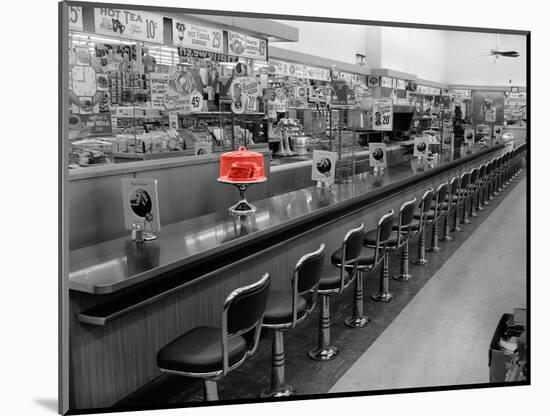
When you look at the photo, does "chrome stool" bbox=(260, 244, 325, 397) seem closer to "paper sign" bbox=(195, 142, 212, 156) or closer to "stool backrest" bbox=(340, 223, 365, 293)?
"stool backrest" bbox=(340, 223, 365, 293)

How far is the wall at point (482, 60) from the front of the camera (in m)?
3.67

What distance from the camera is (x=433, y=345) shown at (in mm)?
3926

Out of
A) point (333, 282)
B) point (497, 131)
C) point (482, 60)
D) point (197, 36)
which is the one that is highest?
point (482, 60)

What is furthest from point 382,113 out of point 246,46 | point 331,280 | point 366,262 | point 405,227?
point 331,280

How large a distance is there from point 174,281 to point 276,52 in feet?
18.4

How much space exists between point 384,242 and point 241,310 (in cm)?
201

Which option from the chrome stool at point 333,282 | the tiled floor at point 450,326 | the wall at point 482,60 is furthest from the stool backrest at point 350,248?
the wall at point 482,60

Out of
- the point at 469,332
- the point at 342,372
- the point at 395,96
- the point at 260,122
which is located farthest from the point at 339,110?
the point at 395,96

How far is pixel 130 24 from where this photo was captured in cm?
464

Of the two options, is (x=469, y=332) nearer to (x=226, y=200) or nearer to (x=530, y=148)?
(x=530, y=148)

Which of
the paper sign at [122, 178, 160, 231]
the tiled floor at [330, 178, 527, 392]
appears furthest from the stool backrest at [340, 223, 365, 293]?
the paper sign at [122, 178, 160, 231]

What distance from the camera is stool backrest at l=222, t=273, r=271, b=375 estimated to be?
237 centimetres

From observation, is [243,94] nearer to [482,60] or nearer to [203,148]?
[203,148]

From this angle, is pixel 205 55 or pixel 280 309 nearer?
pixel 280 309
